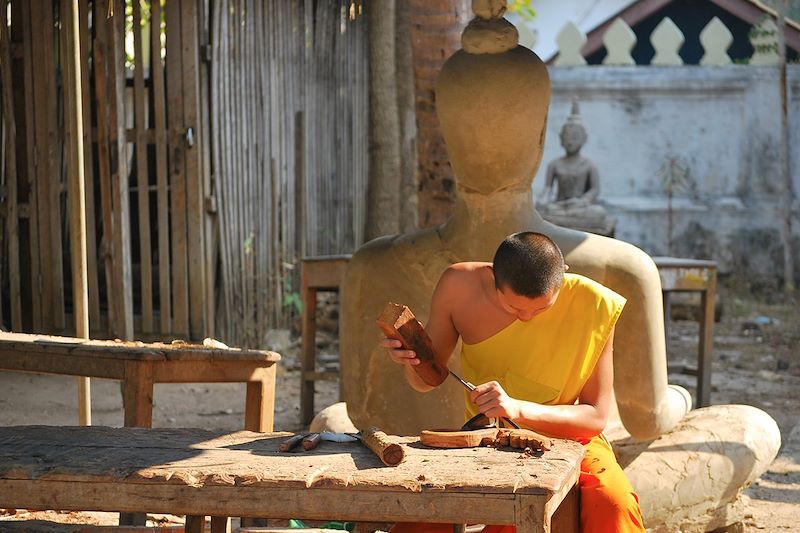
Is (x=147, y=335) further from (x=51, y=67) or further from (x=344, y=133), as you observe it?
(x=344, y=133)

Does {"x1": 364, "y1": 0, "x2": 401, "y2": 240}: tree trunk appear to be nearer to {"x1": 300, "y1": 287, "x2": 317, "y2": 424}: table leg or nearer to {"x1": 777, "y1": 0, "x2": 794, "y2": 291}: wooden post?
{"x1": 300, "y1": 287, "x2": 317, "y2": 424}: table leg

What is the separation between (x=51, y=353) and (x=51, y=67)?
4265 millimetres

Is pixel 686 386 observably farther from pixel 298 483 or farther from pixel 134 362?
pixel 298 483

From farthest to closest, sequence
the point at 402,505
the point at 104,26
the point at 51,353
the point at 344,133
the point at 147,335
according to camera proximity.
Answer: the point at 344,133 < the point at 147,335 < the point at 104,26 < the point at 51,353 < the point at 402,505

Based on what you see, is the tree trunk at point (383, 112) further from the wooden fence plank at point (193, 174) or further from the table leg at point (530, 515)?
the table leg at point (530, 515)

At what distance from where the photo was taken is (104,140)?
7641 mm

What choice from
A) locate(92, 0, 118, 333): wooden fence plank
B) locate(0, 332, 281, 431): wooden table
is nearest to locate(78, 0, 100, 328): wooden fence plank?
locate(92, 0, 118, 333): wooden fence plank

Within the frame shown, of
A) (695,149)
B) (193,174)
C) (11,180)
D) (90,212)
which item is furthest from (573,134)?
(11,180)

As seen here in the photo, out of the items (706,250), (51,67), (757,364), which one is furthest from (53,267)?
(706,250)

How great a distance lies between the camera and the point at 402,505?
103 inches

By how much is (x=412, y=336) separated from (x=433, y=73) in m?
2.78

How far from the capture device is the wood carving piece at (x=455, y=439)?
2.99 m

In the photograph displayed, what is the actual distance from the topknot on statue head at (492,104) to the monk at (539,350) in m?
0.52

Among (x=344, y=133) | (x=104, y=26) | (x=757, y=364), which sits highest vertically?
(x=104, y=26)
